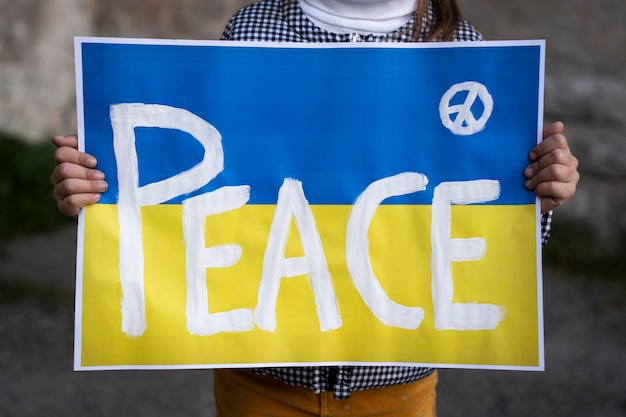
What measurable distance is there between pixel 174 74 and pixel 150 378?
1661mm

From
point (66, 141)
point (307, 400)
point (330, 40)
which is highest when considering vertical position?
point (330, 40)

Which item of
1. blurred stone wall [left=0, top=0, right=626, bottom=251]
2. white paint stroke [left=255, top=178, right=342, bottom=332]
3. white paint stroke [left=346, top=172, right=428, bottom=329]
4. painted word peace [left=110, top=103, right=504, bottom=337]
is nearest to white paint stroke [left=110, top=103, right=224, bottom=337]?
painted word peace [left=110, top=103, right=504, bottom=337]

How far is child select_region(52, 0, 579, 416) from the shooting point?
1.38 meters

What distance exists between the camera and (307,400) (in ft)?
4.71

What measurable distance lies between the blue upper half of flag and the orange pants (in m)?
0.35

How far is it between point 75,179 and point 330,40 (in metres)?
0.53

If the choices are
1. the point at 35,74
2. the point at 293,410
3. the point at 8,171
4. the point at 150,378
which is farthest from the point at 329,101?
the point at 35,74

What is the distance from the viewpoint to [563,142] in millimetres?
1352

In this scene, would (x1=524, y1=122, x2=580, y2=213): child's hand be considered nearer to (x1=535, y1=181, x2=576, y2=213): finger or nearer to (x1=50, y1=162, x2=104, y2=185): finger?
(x1=535, y1=181, x2=576, y2=213): finger

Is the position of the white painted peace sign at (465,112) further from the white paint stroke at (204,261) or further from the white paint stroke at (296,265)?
the white paint stroke at (204,261)

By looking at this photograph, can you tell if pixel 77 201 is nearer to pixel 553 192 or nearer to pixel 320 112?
pixel 320 112

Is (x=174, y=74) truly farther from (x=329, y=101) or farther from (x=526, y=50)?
(x=526, y=50)

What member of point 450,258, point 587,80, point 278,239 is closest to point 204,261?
point 278,239

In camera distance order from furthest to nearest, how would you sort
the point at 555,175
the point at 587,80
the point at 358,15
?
the point at 587,80, the point at 358,15, the point at 555,175
